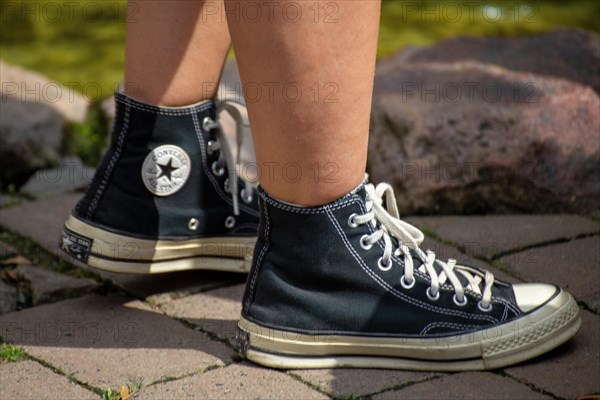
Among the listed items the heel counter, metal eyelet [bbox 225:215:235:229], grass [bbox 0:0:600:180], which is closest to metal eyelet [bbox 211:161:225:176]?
metal eyelet [bbox 225:215:235:229]

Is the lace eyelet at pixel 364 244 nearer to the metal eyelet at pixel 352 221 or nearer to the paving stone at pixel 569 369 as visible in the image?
the metal eyelet at pixel 352 221

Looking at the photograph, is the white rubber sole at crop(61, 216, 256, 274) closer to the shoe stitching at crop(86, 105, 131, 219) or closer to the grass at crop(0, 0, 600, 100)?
the shoe stitching at crop(86, 105, 131, 219)

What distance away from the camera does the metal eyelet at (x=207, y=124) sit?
2.12 metres

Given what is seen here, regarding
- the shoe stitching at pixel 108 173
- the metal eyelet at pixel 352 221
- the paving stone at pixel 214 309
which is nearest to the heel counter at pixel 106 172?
the shoe stitching at pixel 108 173

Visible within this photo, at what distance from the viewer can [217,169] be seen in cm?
217

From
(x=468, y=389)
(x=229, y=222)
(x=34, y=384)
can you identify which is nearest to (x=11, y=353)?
(x=34, y=384)

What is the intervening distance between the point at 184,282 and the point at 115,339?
12.8 inches

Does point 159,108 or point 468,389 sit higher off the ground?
point 159,108

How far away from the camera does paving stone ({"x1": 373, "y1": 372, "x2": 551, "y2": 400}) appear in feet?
5.44

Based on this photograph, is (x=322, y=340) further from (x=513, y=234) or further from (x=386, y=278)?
(x=513, y=234)

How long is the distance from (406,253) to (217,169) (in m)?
0.57

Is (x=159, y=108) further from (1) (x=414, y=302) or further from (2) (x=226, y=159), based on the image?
(1) (x=414, y=302)

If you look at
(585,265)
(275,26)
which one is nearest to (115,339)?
(275,26)

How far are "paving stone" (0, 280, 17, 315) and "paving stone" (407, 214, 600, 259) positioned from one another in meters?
1.11
